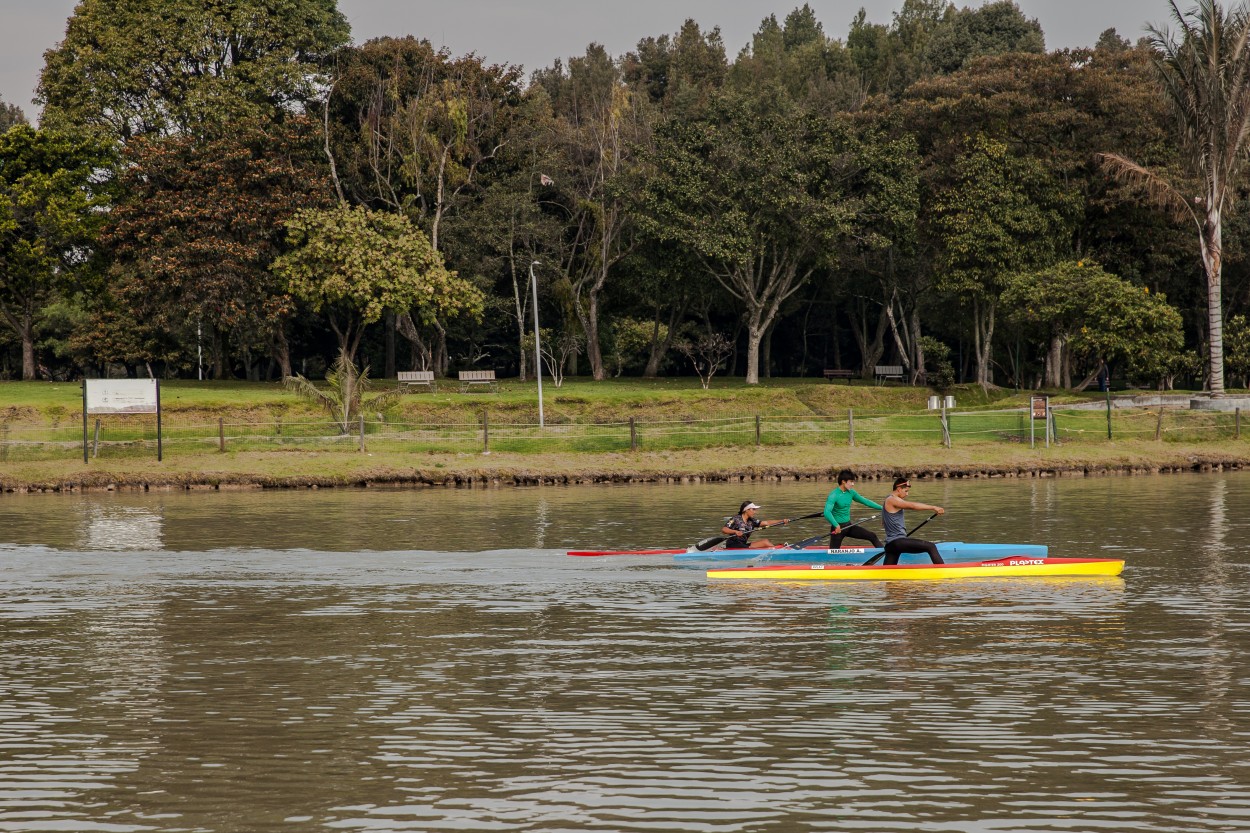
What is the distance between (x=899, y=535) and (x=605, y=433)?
86.9 ft

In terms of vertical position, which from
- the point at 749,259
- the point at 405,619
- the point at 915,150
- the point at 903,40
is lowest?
the point at 405,619

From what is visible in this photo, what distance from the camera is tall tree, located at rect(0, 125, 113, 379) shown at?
6706 centimetres

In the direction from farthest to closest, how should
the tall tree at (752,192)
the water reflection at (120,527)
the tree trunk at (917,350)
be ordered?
the tree trunk at (917,350) → the tall tree at (752,192) → the water reflection at (120,527)

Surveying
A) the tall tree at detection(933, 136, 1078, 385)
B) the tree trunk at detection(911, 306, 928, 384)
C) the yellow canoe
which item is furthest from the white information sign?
the tree trunk at detection(911, 306, 928, 384)

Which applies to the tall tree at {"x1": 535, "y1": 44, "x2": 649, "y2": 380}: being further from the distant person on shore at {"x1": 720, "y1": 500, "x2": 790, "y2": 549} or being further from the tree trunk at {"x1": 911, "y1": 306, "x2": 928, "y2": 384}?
the distant person on shore at {"x1": 720, "y1": 500, "x2": 790, "y2": 549}

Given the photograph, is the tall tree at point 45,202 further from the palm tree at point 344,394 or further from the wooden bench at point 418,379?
the palm tree at point 344,394

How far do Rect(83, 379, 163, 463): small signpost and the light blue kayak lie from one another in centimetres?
2708

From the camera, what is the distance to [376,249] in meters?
64.2

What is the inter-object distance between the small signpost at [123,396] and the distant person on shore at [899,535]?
96.5 ft

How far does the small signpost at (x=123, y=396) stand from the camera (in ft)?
148

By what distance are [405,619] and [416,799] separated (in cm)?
888

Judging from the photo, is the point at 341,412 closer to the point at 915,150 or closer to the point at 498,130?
the point at 498,130

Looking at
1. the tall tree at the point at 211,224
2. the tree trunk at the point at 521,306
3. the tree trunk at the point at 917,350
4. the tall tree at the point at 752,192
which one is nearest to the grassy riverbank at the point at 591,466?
the tall tree at the point at 211,224

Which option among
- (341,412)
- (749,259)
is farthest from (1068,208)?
(341,412)
